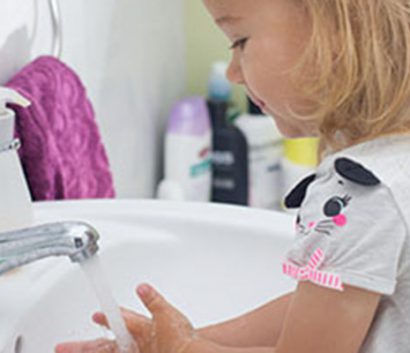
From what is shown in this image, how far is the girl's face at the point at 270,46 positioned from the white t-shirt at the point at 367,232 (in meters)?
0.07

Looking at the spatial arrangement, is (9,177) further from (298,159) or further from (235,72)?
(298,159)

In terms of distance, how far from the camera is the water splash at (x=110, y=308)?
572 mm

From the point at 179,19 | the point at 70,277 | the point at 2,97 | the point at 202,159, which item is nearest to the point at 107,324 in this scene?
the point at 70,277

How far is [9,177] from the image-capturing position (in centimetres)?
64

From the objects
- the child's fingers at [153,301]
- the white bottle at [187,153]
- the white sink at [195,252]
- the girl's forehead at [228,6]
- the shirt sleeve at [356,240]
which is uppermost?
the girl's forehead at [228,6]

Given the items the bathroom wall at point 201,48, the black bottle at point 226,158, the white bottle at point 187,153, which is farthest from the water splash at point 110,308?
the bathroom wall at point 201,48

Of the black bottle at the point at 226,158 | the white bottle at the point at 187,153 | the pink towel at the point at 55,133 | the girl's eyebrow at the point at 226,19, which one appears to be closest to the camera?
the girl's eyebrow at the point at 226,19

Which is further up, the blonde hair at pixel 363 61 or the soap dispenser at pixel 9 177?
the blonde hair at pixel 363 61

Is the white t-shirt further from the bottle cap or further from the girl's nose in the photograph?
the bottle cap

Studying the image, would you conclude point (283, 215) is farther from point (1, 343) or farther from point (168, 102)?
point (168, 102)

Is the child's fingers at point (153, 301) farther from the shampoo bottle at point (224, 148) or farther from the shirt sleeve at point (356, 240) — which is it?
the shampoo bottle at point (224, 148)

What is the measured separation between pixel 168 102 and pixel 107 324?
891mm

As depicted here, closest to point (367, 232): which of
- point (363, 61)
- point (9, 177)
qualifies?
point (363, 61)

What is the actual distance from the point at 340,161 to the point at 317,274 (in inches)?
3.2
